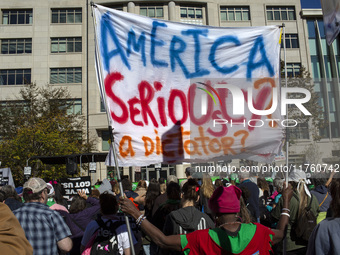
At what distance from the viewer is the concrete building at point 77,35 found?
35.6 metres

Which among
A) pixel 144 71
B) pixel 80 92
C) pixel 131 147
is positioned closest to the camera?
pixel 131 147

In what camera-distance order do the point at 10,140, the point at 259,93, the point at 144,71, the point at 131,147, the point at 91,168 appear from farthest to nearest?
the point at 10,140, the point at 91,168, the point at 259,93, the point at 144,71, the point at 131,147

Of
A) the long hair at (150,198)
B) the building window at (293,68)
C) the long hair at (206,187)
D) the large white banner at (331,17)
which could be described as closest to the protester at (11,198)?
the long hair at (150,198)

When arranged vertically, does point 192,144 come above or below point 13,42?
below

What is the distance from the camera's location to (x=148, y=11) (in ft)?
121

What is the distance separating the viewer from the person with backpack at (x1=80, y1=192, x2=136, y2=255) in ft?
13.6

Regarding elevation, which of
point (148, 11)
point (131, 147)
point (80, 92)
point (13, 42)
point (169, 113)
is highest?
point (148, 11)

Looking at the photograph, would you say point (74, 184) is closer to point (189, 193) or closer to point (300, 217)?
point (189, 193)

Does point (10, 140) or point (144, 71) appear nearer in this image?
point (144, 71)

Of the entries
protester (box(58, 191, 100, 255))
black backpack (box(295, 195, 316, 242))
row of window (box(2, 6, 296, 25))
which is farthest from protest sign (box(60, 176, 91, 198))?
row of window (box(2, 6, 296, 25))

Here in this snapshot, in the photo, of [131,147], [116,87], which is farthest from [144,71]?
[131,147]

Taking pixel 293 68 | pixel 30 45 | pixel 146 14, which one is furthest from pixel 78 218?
pixel 293 68

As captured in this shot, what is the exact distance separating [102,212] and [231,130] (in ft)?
6.42

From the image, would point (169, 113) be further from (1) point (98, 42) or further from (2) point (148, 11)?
(2) point (148, 11)
